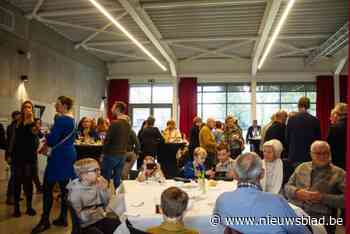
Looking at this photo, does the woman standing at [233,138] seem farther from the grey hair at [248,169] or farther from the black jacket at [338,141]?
the grey hair at [248,169]

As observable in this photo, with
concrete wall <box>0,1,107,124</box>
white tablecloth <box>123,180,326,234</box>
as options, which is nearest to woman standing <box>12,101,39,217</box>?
white tablecloth <box>123,180,326,234</box>

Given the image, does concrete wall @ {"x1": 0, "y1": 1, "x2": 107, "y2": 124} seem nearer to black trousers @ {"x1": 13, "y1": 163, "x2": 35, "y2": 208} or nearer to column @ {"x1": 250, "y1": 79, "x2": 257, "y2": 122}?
black trousers @ {"x1": 13, "y1": 163, "x2": 35, "y2": 208}

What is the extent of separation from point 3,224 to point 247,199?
11.8 feet

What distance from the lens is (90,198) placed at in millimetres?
2951

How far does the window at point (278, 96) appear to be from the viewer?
516 inches

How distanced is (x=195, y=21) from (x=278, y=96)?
5991 mm

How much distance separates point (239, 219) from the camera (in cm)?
186

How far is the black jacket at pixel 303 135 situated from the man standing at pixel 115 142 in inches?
93.9

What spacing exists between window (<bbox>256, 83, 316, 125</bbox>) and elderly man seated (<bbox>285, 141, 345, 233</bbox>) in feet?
34.0

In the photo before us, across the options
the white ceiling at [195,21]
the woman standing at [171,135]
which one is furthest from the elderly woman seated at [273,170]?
the woman standing at [171,135]

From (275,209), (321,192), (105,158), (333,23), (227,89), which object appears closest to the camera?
(275,209)

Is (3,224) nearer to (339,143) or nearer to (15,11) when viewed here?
(339,143)

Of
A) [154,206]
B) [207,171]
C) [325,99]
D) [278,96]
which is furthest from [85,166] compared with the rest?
[325,99]

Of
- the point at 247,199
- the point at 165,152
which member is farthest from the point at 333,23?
the point at 247,199
